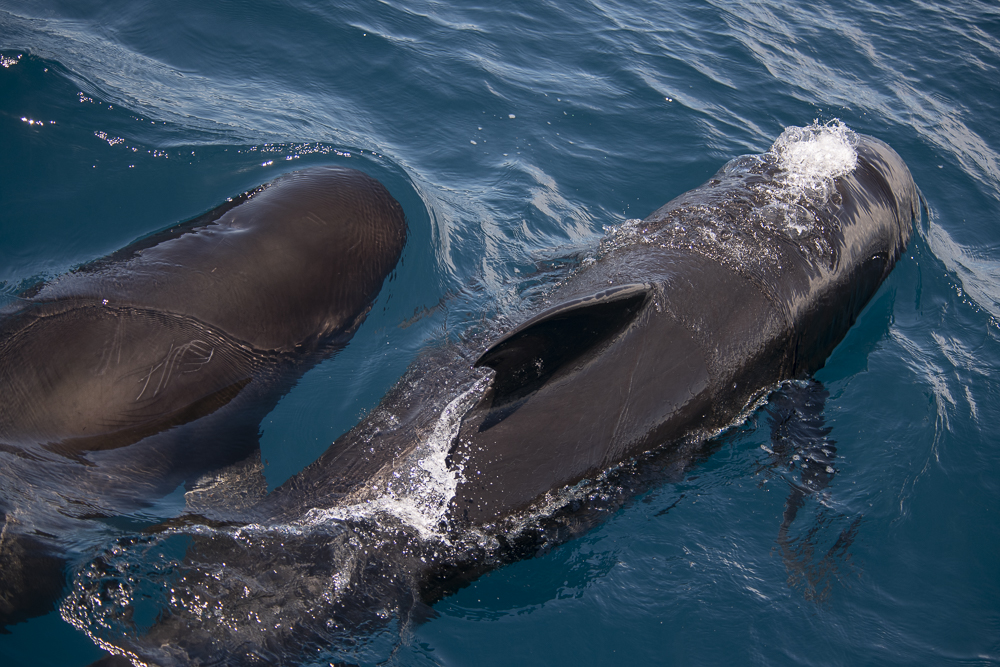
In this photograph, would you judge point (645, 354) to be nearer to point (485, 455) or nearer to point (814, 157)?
point (485, 455)

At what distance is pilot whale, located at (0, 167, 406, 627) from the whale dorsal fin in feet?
7.36

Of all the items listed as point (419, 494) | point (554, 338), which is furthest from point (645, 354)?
point (419, 494)

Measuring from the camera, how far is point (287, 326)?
583 cm

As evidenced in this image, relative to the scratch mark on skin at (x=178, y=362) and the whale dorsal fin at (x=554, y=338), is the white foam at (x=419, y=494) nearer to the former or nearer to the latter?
the whale dorsal fin at (x=554, y=338)

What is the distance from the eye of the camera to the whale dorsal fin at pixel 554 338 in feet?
14.3

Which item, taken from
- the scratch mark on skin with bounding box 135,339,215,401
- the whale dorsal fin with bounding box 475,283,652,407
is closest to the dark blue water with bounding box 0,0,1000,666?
the scratch mark on skin with bounding box 135,339,215,401

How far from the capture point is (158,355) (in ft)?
16.9

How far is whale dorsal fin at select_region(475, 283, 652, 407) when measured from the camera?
14.3 ft

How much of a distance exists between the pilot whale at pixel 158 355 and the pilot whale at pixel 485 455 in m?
0.60

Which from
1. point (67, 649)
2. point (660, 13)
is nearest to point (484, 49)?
point (660, 13)

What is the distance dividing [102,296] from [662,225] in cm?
469

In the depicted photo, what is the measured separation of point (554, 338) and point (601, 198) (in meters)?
4.70

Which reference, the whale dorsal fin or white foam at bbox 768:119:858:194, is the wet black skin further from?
white foam at bbox 768:119:858:194

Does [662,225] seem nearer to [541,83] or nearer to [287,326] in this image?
[287,326]
